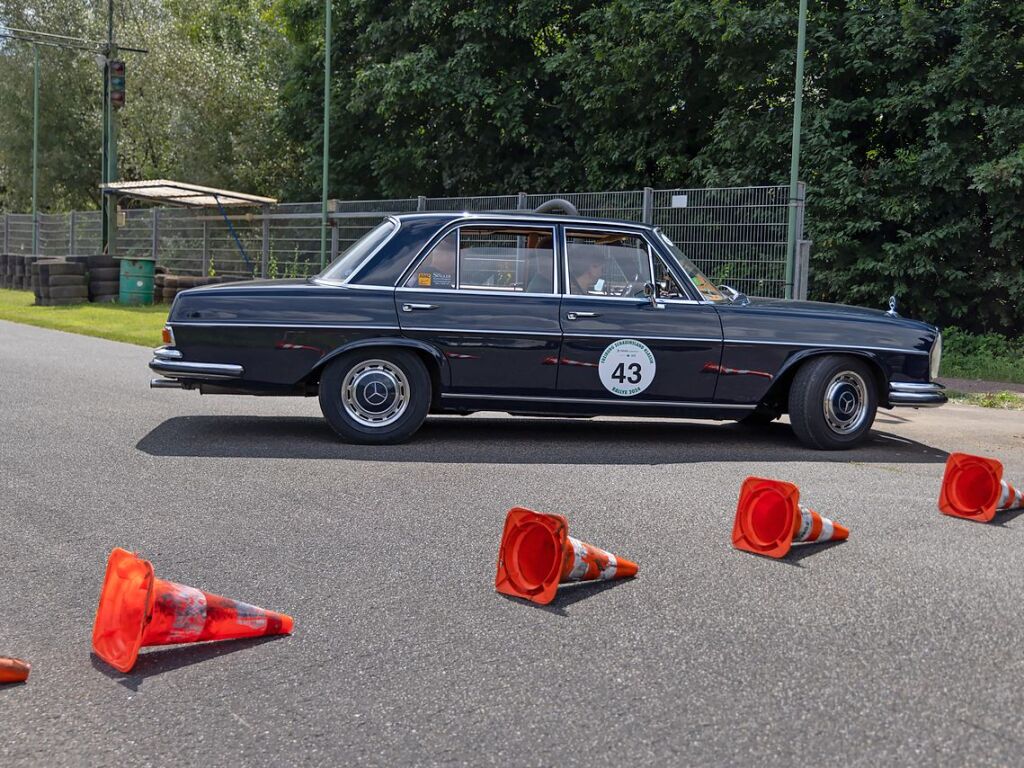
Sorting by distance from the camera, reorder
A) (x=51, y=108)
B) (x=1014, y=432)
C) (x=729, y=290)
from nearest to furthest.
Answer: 1. (x=729, y=290)
2. (x=1014, y=432)
3. (x=51, y=108)

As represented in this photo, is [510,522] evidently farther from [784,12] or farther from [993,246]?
[784,12]

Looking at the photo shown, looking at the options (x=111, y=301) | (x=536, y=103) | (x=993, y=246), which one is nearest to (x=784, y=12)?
(x=993, y=246)

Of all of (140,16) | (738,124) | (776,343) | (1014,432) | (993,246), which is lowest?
(1014,432)

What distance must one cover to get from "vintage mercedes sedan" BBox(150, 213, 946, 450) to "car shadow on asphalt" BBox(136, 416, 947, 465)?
25cm

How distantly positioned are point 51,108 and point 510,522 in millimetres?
49113

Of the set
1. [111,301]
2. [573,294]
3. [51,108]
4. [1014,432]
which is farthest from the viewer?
[51,108]

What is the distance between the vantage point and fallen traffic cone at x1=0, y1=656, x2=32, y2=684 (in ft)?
12.1

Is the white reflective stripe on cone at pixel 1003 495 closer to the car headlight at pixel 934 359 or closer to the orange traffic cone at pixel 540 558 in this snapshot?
the car headlight at pixel 934 359

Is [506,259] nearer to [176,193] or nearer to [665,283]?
[665,283]

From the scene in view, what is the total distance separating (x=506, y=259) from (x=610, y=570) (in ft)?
12.8

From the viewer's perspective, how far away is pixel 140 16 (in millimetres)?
49312

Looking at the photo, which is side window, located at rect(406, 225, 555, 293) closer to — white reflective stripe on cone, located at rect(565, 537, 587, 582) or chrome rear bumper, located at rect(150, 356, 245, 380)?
chrome rear bumper, located at rect(150, 356, 245, 380)

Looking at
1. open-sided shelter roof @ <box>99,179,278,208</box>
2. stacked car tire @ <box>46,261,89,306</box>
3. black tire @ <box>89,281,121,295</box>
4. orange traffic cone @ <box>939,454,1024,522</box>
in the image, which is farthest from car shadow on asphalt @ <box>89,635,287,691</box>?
black tire @ <box>89,281,121,295</box>

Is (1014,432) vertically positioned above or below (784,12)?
below
